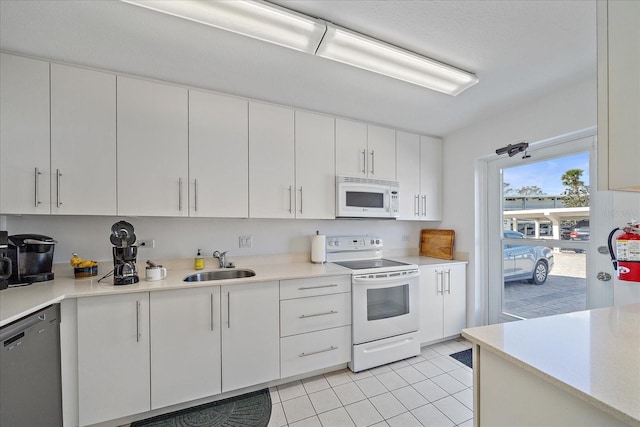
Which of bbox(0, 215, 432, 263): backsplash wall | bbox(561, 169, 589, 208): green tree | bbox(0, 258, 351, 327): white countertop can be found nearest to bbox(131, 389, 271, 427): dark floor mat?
bbox(0, 258, 351, 327): white countertop

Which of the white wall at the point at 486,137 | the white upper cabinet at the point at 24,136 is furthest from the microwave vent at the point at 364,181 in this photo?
the white upper cabinet at the point at 24,136

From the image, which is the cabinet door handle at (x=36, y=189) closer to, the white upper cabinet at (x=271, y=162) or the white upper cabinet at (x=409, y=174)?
the white upper cabinet at (x=271, y=162)

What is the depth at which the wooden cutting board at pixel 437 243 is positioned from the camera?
299cm

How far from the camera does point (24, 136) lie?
1642 mm

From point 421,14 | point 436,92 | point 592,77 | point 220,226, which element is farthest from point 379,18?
point 220,226

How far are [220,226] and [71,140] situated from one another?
1.20 m

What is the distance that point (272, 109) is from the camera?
90.4 inches

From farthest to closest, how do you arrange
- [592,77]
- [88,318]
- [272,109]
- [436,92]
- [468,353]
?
1. [468,353]
2. [272,109]
3. [436,92]
4. [592,77]
5. [88,318]

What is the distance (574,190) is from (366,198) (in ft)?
5.69

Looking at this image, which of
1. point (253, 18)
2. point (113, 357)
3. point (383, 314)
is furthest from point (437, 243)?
point (113, 357)

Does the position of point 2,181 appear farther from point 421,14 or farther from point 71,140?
point 421,14

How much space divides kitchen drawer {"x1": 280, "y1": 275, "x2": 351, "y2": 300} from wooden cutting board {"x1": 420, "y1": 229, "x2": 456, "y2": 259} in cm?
148

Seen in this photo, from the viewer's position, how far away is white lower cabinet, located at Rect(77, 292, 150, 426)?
1.53m

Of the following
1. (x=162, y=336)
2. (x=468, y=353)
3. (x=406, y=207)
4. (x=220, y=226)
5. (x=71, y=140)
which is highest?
(x=71, y=140)
